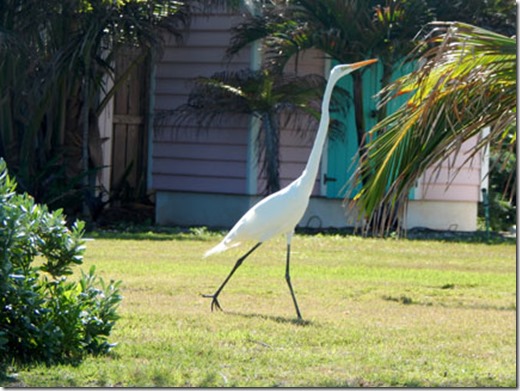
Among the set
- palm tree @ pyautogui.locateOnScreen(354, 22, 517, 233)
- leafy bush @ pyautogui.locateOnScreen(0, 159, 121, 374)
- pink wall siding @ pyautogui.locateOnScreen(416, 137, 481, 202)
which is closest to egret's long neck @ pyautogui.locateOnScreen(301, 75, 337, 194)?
palm tree @ pyautogui.locateOnScreen(354, 22, 517, 233)

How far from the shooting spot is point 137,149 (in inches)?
782

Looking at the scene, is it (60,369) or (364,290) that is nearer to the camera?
(60,369)

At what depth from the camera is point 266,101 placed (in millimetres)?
16969

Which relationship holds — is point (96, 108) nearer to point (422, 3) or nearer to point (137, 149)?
point (137, 149)

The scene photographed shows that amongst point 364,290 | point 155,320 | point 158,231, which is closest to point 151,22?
point 158,231

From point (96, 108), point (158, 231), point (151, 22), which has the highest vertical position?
point (151, 22)

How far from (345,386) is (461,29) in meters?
2.59

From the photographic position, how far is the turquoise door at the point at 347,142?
18203 millimetres

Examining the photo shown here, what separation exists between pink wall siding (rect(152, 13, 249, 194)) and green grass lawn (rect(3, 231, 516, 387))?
3.73 m

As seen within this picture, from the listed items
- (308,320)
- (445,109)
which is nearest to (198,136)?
(308,320)

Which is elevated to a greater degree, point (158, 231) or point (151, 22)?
point (151, 22)

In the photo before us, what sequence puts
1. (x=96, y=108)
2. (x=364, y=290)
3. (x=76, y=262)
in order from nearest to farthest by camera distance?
1. (x=76, y=262)
2. (x=364, y=290)
3. (x=96, y=108)

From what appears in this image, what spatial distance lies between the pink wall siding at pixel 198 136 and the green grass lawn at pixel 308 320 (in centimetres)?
373

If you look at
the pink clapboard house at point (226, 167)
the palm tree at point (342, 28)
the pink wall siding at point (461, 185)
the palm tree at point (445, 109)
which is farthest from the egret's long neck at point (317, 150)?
the pink wall siding at point (461, 185)
